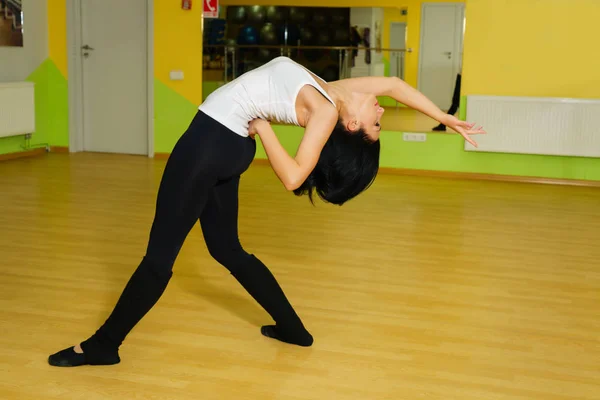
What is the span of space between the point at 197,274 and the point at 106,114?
5.11 metres

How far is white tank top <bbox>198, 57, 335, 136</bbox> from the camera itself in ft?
7.42

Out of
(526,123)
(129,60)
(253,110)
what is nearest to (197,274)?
(253,110)

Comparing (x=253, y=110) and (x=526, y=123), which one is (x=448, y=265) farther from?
(x=526, y=123)

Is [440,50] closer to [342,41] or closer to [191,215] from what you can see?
[342,41]

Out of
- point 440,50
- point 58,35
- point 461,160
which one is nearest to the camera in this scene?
point 461,160

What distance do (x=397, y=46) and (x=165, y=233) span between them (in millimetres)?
6702

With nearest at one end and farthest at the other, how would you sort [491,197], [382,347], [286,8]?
[382,347]
[491,197]
[286,8]

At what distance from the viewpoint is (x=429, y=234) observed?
501cm

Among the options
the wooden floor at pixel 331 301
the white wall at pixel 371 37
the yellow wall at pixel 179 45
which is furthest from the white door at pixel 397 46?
the wooden floor at pixel 331 301

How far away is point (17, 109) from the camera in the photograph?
25.3 feet

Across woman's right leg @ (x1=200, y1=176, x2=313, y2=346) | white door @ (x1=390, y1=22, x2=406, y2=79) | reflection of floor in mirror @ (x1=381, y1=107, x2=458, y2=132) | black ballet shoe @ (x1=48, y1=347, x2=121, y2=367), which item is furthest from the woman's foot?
white door @ (x1=390, y1=22, x2=406, y2=79)

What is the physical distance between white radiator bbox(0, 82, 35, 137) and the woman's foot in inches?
214

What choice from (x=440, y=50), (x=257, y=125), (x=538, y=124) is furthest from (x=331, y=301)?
(x=440, y=50)

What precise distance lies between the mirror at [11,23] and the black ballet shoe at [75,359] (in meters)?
5.84
